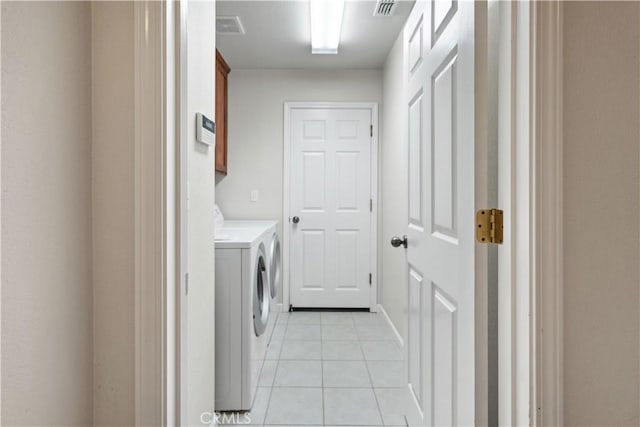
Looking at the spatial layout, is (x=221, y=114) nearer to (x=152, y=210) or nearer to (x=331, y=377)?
(x=331, y=377)

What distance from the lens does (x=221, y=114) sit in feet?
10.8

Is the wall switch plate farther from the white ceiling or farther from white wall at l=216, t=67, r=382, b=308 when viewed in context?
white wall at l=216, t=67, r=382, b=308

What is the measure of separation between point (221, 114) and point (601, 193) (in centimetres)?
304

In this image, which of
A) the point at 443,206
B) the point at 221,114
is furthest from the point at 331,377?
the point at 221,114

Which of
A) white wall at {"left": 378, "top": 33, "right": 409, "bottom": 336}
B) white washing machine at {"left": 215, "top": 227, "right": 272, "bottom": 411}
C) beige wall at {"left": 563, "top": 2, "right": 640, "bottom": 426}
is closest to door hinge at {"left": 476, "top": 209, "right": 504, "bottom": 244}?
beige wall at {"left": 563, "top": 2, "right": 640, "bottom": 426}

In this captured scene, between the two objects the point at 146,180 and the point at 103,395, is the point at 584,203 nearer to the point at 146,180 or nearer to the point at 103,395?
the point at 146,180

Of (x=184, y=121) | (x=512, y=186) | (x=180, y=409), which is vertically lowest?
(x=180, y=409)

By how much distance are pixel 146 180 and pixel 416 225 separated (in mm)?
1070

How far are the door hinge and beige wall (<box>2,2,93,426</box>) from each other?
912 mm

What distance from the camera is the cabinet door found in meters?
3.17

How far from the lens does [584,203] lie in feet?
2.54

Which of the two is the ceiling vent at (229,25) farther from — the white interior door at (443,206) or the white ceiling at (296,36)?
the white interior door at (443,206)

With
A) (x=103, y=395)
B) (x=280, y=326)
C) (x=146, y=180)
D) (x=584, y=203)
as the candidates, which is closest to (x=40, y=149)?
(x=146, y=180)

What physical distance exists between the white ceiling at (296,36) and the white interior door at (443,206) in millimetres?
1141
